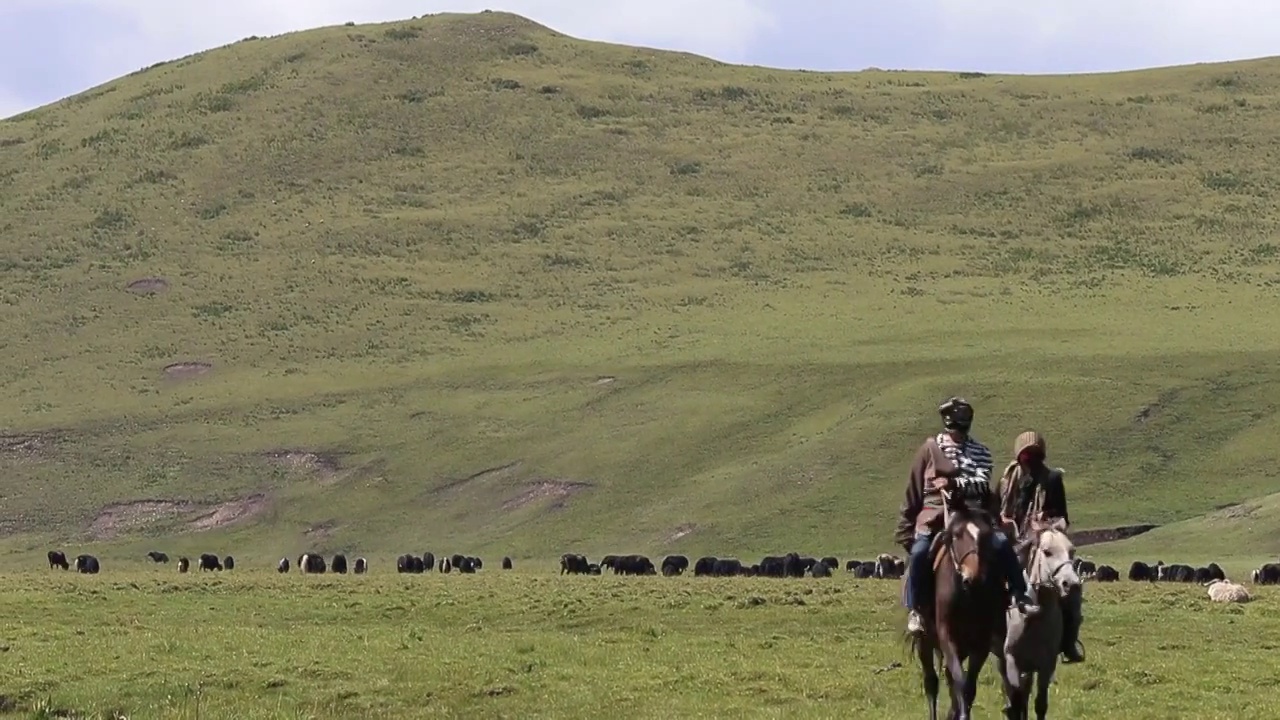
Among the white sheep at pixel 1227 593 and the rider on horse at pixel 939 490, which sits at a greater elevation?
the rider on horse at pixel 939 490

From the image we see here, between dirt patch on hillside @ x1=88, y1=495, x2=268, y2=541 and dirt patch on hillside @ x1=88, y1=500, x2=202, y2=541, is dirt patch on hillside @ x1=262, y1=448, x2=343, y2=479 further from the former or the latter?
dirt patch on hillside @ x1=88, y1=500, x2=202, y2=541

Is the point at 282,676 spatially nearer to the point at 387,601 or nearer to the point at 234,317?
the point at 387,601

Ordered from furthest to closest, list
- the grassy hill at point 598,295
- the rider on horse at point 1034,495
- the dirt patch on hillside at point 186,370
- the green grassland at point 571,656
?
the dirt patch on hillside at point 186,370
the grassy hill at point 598,295
the green grassland at point 571,656
the rider on horse at point 1034,495

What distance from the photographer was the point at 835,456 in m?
66.0

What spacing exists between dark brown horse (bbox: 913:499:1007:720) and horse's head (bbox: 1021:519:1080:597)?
1.41 feet

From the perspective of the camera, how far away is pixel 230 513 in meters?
69.4

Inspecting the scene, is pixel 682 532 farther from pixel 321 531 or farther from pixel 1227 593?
pixel 1227 593

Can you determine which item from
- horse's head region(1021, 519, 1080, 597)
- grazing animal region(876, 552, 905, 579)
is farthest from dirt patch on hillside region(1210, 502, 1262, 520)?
horse's head region(1021, 519, 1080, 597)

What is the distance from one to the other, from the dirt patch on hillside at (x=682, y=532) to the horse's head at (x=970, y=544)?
45.6 metres

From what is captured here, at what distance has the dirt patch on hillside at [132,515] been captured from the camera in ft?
224

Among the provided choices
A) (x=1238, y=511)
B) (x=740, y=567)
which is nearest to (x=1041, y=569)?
(x=740, y=567)

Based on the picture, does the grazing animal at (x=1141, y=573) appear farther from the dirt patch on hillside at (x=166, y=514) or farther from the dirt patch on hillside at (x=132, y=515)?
the dirt patch on hillside at (x=132, y=515)

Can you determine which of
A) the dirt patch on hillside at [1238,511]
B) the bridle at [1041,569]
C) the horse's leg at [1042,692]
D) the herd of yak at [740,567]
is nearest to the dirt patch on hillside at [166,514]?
the herd of yak at [740,567]

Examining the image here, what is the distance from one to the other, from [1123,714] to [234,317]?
264 feet
